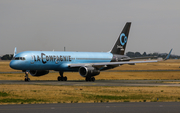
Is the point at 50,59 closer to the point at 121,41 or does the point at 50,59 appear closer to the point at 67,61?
the point at 67,61

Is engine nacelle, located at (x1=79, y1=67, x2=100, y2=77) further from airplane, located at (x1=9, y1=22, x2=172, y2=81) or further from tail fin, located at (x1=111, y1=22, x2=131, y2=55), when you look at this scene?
tail fin, located at (x1=111, y1=22, x2=131, y2=55)

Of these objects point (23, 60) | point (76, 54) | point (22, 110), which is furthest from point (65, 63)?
point (22, 110)

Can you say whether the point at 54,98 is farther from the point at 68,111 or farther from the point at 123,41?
the point at 123,41

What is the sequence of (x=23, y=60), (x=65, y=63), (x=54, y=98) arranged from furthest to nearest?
1. (x=65, y=63)
2. (x=23, y=60)
3. (x=54, y=98)

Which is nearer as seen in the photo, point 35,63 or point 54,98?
point 54,98

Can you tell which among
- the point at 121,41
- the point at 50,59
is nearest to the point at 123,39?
the point at 121,41

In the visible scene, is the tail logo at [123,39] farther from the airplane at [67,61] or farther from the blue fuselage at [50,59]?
the blue fuselage at [50,59]

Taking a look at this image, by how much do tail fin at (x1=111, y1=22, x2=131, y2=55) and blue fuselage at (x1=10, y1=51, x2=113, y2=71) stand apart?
183 inches

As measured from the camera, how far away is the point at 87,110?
19.6 meters

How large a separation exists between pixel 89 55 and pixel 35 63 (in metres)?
12.8

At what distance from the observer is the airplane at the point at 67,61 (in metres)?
49.2

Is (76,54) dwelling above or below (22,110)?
above

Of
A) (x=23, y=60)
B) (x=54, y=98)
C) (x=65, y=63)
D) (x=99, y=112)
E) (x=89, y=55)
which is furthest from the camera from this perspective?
(x=89, y=55)

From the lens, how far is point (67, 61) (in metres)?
54.8
